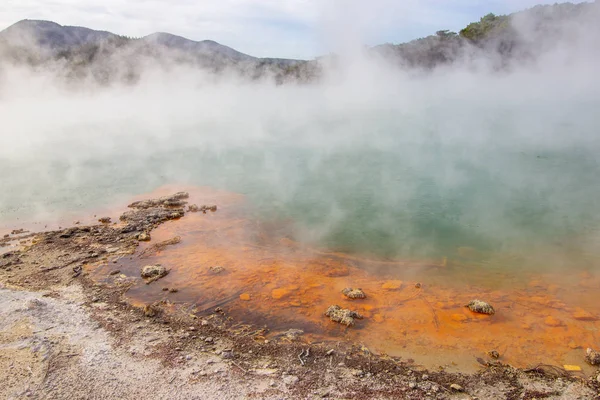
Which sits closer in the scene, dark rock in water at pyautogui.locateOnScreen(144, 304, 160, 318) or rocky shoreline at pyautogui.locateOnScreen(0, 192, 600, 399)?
rocky shoreline at pyautogui.locateOnScreen(0, 192, 600, 399)

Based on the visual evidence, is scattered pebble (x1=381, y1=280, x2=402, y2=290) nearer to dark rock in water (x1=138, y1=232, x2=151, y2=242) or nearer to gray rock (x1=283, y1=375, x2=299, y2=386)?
gray rock (x1=283, y1=375, x2=299, y2=386)

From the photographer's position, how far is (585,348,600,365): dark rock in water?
2723 mm

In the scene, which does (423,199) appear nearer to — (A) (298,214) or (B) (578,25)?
(A) (298,214)

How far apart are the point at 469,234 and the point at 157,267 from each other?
3724 millimetres

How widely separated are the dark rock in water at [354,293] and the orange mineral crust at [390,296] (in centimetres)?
4

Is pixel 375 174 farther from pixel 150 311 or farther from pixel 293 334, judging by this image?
pixel 150 311

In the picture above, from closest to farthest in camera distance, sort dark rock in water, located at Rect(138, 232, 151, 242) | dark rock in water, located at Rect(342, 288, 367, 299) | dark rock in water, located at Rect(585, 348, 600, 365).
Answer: dark rock in water, located at Rect(585, 348, 600, 365)
dark rock in water, located at Rect(342, 288, 367, 299)
dark rock in water, located at Rect(138, 232, 151, 242)

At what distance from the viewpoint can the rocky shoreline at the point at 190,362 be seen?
2455 mm

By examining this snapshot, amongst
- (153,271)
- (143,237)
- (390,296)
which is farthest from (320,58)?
(390,296)

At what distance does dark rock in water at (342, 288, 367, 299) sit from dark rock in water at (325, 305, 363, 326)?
0.29 meters

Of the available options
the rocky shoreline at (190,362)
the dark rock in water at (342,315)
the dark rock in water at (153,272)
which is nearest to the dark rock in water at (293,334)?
the rocky shoreline at (190,362)

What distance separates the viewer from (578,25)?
18906mm

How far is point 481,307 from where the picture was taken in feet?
11.2

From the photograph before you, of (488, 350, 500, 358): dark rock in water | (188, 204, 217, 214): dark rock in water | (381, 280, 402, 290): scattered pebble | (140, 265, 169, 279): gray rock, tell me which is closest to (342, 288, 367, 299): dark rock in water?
(381, 280, 402, 290): scattered pebble
